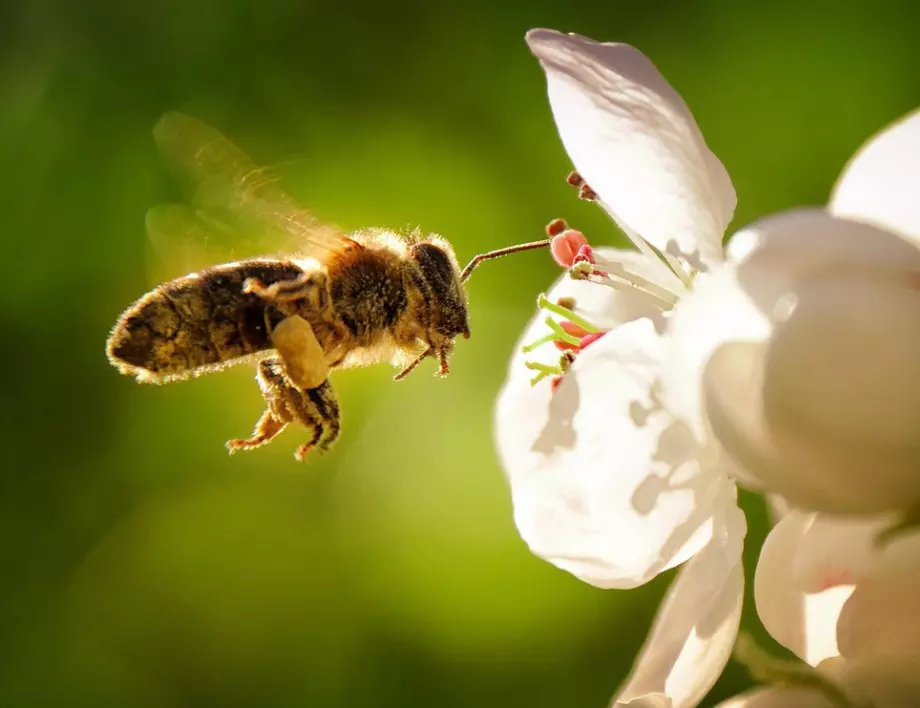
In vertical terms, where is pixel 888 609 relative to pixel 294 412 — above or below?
below

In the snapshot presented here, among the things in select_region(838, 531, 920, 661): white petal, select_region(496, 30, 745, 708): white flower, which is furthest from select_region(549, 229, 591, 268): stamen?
select_region(838, 531, 920, 661): white petal

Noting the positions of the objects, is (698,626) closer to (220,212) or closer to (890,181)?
(890,181)

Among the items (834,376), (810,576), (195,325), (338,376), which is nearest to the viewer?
(834,376)

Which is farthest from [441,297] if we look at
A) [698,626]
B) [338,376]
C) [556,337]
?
[338,376]

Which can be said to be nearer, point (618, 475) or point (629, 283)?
point (618, 475)

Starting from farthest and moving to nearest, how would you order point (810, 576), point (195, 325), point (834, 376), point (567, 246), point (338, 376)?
point (338, 376)
point (567, 246)
point (195, 325)
point (810, 576)
point (834, 376)

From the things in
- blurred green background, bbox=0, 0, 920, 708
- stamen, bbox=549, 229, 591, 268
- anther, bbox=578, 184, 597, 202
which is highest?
anther, bbox=578, 184, 597, 202

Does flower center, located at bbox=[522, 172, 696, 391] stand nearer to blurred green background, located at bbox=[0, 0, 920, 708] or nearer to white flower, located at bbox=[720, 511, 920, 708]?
white flower, located at bbox=[720, 511, 920, 708]

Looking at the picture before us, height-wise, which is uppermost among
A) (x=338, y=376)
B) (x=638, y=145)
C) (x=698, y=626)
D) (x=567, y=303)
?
(x=638, y=145)
